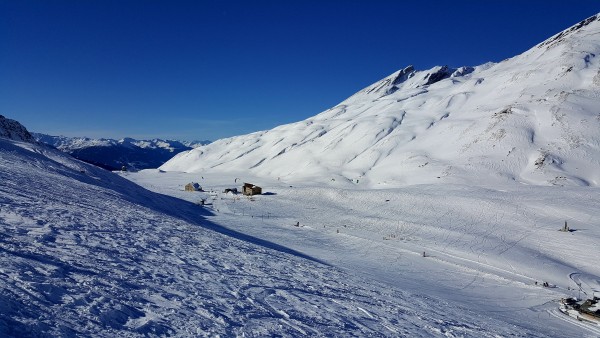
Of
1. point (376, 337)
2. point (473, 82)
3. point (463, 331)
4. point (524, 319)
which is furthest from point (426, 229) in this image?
point (473, 82)

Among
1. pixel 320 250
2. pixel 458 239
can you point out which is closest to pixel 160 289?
pixel 320 250

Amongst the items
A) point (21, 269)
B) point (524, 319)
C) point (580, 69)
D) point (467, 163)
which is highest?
point (580, 69)

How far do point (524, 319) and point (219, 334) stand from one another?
16.2 m

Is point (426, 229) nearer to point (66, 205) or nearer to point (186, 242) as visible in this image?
point (186, 242)

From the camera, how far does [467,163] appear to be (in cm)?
8619

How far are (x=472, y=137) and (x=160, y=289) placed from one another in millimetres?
103470

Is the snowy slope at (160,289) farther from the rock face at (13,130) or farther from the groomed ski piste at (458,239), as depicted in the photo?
the rock face at (13,130)

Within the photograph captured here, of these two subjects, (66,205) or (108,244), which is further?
(66,205)

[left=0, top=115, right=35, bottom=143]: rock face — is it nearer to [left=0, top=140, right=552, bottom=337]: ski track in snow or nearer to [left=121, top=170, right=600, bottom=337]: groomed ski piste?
[left=121, top=170, right=600, bottom=337]: groomed ski piste

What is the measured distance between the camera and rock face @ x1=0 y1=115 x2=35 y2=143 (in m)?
73.6

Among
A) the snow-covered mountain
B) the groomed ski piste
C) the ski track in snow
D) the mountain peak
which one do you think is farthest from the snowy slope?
the mountain peak

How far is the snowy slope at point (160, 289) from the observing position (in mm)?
7250

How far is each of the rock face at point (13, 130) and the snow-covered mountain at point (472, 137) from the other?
63.5 metres

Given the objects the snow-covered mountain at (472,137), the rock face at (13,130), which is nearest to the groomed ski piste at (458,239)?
the snow-covered mountain at (472,137)
